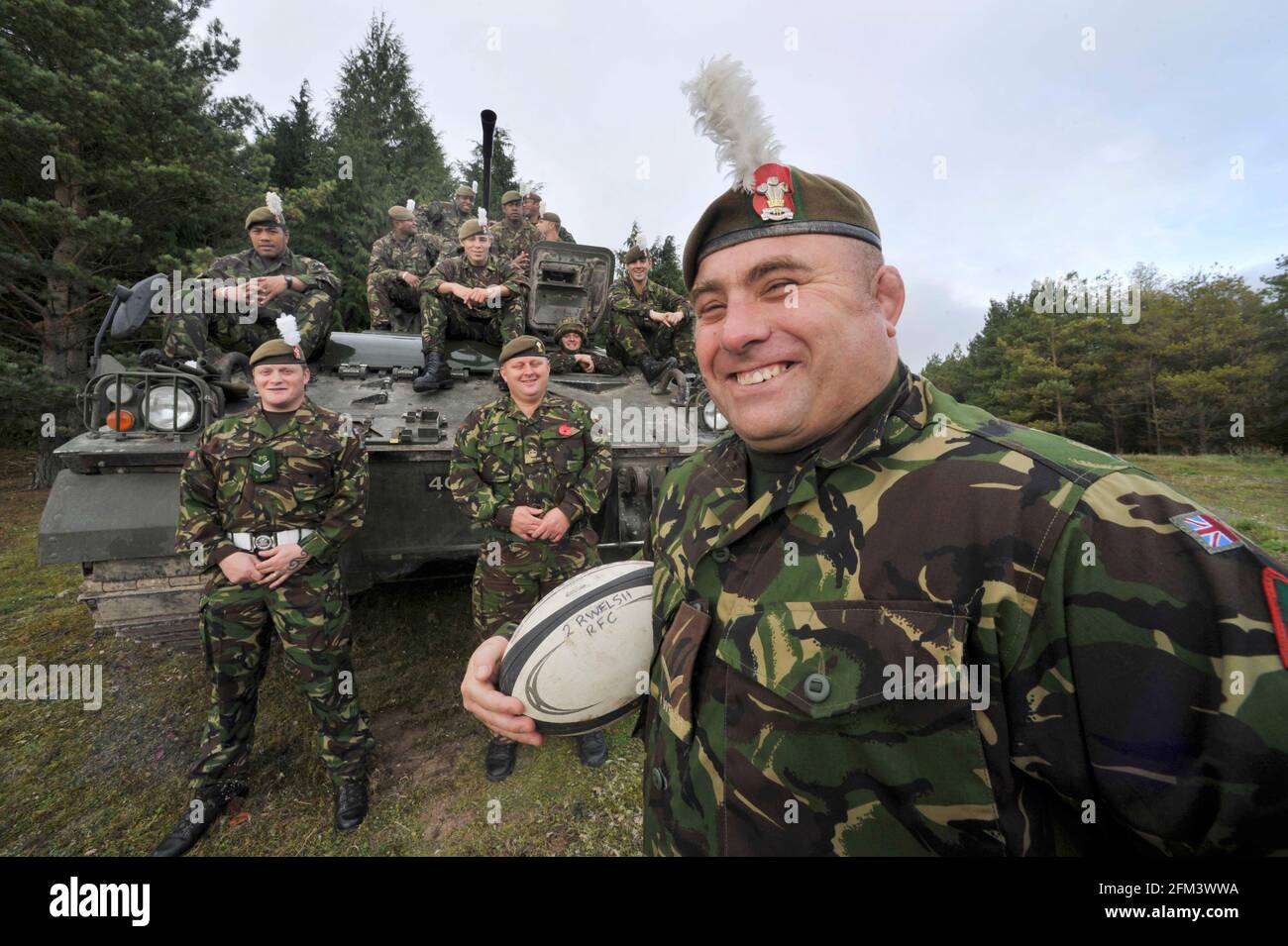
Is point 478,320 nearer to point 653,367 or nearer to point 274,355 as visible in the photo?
point 653,367

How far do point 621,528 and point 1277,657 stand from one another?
3.53 meters

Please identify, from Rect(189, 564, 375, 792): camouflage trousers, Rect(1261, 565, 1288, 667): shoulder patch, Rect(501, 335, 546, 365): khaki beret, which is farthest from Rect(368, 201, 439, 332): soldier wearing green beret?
Rect(1261, 565, 1288, 667): shoulder patch

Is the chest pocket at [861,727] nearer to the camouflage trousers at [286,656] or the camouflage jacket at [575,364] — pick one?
the camouflage trousers at [286,656]

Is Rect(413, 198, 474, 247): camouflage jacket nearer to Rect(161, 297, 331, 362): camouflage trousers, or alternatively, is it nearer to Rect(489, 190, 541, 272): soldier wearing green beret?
Rect(489, 190, 541, 272): soldier wearing green beret

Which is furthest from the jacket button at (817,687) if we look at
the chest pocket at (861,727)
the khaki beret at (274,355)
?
the khaki beret at (274,355)

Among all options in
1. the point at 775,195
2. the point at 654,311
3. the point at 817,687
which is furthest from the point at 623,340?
the point at 817,687

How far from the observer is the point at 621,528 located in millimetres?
4172

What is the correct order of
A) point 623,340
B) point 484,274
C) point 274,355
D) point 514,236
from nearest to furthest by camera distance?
1. point 274,355
2. point 484,274
3. point 623,340
4. point 514,236

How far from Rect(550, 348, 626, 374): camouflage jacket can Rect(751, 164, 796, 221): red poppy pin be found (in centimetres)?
444

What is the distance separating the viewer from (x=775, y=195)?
1291 mm

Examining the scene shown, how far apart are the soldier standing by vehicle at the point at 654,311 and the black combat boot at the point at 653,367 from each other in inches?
10.6

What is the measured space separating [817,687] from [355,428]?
350 centimetres

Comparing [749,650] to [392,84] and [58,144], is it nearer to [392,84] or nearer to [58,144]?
[58,144]
